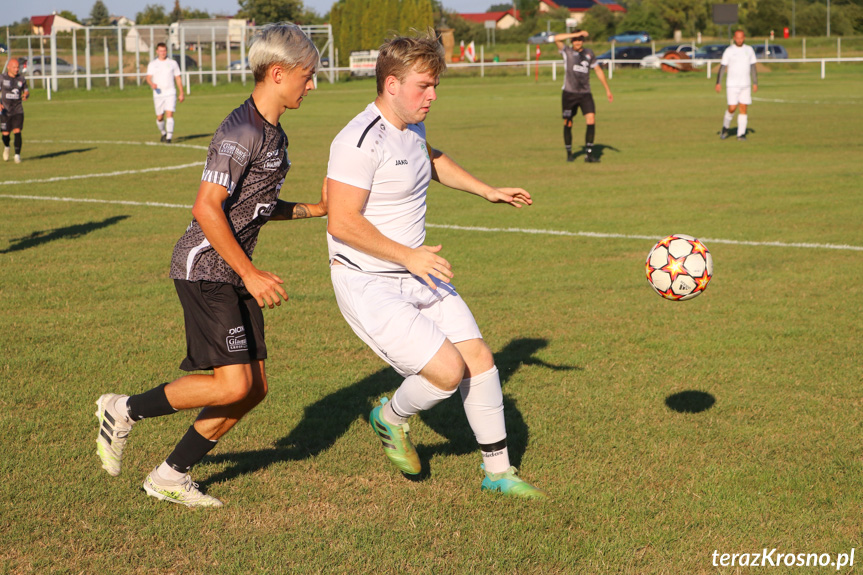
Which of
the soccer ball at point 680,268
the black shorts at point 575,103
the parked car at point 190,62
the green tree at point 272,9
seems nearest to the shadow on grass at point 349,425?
the soccer ball at point 680,268

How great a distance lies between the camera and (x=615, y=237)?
1075 centimetres

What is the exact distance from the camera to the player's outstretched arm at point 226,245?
3.82 metres

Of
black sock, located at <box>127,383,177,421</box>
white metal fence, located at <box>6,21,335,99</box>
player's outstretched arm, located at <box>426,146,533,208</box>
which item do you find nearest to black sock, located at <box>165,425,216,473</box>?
black sock, located at <box>127,383,177,421</box>

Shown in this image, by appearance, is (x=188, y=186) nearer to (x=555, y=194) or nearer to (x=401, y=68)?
(x=555, y=194)

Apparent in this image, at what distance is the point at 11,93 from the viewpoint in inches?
754

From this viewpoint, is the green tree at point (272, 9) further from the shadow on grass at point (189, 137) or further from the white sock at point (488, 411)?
the white sock at point (488, 411)

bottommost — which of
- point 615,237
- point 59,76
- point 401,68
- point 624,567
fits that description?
point 624,567

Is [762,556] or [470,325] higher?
[470,325]

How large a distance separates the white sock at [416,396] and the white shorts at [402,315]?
0.22 feet

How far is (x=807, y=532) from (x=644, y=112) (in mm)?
26793

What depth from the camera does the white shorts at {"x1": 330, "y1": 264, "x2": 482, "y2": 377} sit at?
4141 millimetres

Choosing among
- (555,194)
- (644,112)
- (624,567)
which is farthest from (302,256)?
(644,112)

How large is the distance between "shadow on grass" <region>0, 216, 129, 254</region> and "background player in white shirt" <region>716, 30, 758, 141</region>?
14.7 m

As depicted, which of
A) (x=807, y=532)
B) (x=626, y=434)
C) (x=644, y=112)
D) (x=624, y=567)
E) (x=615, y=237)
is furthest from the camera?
(x=644, y=112)
